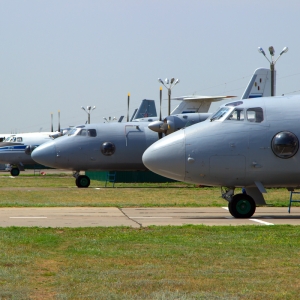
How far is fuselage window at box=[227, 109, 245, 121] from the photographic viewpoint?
18.3 meters

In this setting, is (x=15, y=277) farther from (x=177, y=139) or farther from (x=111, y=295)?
(x=177, y=139)

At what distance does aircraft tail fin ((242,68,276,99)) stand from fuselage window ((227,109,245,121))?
24.1m

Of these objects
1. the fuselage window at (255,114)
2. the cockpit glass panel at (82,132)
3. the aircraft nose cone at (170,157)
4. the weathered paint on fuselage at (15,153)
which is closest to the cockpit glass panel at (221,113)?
the fuselage window at (255,114)

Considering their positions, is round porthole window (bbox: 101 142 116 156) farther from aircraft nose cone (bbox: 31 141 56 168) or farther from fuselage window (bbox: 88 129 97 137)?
aircraft nose cone (bbox: 31 141 56 168)

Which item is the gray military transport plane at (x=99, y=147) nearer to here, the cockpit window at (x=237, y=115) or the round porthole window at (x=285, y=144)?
the cockpit window at (x=237, y=115)

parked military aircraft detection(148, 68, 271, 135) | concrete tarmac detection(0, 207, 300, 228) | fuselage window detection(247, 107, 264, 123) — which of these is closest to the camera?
concrete tarmac detection(0, 207, 300, 228)

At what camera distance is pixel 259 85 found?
42.6 metres

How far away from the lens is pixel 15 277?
9.77 meters

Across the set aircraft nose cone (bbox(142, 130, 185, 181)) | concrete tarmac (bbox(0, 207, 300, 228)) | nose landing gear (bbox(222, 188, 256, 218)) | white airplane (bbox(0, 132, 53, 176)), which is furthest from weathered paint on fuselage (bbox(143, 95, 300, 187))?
white airplane (bbox(0, 132, 53, 176))

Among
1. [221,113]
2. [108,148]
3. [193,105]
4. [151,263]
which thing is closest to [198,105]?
[193,105]

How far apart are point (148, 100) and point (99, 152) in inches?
1262

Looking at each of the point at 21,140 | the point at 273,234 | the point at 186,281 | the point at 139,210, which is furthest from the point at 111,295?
the point at 21,140

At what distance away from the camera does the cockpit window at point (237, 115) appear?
720 inches

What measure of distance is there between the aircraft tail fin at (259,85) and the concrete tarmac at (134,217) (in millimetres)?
20405
